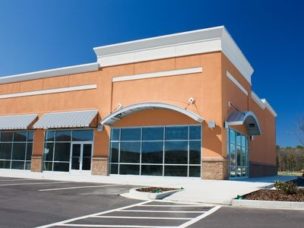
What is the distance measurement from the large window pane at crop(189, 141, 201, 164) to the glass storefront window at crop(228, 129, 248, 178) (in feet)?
8.23

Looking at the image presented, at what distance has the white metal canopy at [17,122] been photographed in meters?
28.6

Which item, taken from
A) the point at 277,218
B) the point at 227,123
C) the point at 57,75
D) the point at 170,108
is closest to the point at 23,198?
the point at 277,218

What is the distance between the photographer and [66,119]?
26641mm

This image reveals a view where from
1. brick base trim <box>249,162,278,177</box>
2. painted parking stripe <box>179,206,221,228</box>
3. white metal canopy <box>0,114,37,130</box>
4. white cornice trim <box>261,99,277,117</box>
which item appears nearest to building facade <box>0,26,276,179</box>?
white metal canopy <box>0,114,37,130</box>

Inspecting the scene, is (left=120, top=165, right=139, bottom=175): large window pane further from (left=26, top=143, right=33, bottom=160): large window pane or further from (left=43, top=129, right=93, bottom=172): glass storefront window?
(left=26, top=143, right=33, bottom=160): large window pane

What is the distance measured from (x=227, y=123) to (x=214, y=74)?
3144 mm

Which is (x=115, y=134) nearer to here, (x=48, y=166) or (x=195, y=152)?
(x=195, y=152)

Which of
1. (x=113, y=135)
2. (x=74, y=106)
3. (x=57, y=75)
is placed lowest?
(x=113, y=135)

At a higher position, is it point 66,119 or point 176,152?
point 66,119

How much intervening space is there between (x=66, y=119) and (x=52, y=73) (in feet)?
15.9

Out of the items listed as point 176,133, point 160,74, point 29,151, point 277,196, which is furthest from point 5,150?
point 277,196

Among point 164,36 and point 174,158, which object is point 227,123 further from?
point 164,36

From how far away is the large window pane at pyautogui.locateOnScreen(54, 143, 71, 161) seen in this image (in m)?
26.9

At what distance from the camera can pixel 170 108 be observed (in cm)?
2202
